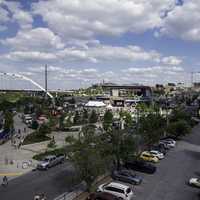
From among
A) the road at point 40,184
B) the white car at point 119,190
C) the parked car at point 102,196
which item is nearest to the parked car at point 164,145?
the road at point 40,184

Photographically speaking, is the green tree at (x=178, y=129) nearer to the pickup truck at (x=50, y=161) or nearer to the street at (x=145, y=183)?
the street at (x=145, y=183)

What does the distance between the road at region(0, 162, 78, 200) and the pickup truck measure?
2.37ft

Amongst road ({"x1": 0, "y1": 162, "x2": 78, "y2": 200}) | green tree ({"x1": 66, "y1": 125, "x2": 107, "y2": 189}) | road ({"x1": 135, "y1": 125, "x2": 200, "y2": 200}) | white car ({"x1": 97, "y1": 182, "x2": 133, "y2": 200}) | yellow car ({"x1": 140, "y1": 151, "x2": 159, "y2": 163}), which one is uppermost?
green tree ({"x1": 66, "y1": 125, "x2": 107, "y2": 189})

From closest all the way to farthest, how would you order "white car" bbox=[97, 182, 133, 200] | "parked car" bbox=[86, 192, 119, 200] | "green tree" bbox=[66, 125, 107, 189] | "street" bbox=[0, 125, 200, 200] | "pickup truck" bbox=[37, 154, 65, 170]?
"parked car" bbox=[86, 192, 119, 200], "green tree" bbox=[66, 125, 107, 189], "white car" bbox=[97, 182, 133, 200], "street" bbox=[0, 125, 200, 200], "pickup truck" bbox=[37, 154, 65, 170]

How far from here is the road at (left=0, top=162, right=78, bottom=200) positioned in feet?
97.4

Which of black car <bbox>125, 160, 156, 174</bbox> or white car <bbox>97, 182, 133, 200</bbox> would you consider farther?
black car <bbox>125, 160, 156, 174</bbox>

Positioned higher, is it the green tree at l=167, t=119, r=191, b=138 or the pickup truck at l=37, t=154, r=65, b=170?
the green tree at l=167, t=119, r=191, b=138

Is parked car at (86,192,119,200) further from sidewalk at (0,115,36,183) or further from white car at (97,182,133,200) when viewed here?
sidewalk at (0,115,36,183)

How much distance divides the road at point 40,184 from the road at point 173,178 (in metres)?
7.77

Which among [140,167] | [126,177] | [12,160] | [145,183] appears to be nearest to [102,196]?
[126,177]

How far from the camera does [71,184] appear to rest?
32.0 m

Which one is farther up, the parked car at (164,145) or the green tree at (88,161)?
the green tree at (88,161)

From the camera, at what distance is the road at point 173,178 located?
30.6 m

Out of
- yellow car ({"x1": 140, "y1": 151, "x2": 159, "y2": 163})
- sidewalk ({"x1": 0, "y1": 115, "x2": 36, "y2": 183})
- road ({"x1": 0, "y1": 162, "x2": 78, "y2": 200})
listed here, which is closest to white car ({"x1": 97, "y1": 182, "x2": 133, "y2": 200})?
road ({"x1": 0, "y1": 162, "x2": 78, "y2": 200})
